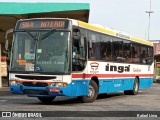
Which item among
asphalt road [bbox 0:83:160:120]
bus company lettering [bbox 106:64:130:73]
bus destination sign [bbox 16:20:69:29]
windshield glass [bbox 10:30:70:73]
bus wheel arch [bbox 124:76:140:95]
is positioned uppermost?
bus destination sign [bbox 16:20:69:29]

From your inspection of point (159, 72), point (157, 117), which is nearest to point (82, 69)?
point (157, 117)

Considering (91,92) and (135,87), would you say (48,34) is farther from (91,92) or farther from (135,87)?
(135,87)

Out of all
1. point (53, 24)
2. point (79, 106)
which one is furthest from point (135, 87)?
point (53, 24)

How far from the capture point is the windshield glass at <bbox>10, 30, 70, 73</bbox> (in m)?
15.0

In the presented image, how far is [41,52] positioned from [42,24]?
1113 mm

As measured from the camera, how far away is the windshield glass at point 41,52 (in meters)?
15.0

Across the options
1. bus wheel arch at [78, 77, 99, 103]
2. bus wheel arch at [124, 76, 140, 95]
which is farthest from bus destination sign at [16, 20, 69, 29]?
bus wheel arch at [124, 76, 140, 95]

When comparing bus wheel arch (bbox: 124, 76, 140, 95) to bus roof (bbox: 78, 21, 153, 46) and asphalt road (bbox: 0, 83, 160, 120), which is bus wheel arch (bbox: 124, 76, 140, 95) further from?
asphalt road (bbox: 0, 83, 160, 120)

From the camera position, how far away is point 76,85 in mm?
15430

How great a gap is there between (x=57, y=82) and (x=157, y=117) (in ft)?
13.5

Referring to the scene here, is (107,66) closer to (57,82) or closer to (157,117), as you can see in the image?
(57,82)

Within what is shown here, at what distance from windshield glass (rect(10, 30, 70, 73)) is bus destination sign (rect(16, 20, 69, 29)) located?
0.21m

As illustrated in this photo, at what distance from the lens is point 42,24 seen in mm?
15625

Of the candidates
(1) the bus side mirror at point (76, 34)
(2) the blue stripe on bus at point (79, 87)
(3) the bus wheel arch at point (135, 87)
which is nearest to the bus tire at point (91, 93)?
(2) the blue stripe on bus at point (79, 87)
